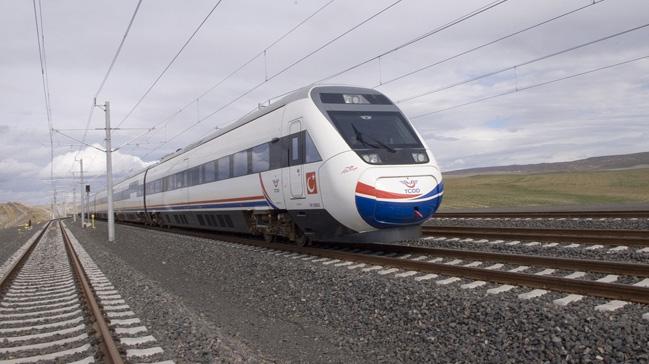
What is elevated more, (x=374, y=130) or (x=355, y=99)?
(x=355, y=99)

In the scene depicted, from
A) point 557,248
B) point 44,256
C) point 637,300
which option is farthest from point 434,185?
point 44,256

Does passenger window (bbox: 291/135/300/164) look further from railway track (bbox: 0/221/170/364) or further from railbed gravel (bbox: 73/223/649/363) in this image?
railway track (bbox: 0/221/170/364)

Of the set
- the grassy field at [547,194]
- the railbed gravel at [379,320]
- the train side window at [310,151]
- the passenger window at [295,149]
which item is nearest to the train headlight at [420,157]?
the train side window at [310,151]

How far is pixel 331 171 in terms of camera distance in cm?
1002

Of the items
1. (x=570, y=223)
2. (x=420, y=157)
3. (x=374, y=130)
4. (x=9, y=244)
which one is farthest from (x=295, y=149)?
(x=9, y=244)

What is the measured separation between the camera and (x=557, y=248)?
32.6 ft

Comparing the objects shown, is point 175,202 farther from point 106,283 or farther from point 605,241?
point 605,241

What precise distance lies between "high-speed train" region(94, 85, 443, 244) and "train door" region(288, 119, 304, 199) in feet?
0.07

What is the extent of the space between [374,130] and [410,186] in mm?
1487

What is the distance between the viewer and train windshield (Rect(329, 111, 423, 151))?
10.3 metres

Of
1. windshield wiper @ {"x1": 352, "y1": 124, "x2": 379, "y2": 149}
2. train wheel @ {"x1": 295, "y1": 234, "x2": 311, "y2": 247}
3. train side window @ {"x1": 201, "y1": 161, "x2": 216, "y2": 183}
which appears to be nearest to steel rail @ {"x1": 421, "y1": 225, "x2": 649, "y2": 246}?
train wheel @ {"x1": 295, "y1": 234, "x2": 311, "y2": 247}

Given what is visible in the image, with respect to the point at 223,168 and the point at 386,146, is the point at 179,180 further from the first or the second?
the point at 386,146

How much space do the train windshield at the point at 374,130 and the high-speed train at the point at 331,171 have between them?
22 mm

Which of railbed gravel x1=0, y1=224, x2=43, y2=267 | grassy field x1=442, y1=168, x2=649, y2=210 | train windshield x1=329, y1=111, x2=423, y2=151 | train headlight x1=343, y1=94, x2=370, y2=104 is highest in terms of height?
train headlight x1=343, y1=94, x2=370, y2=104
